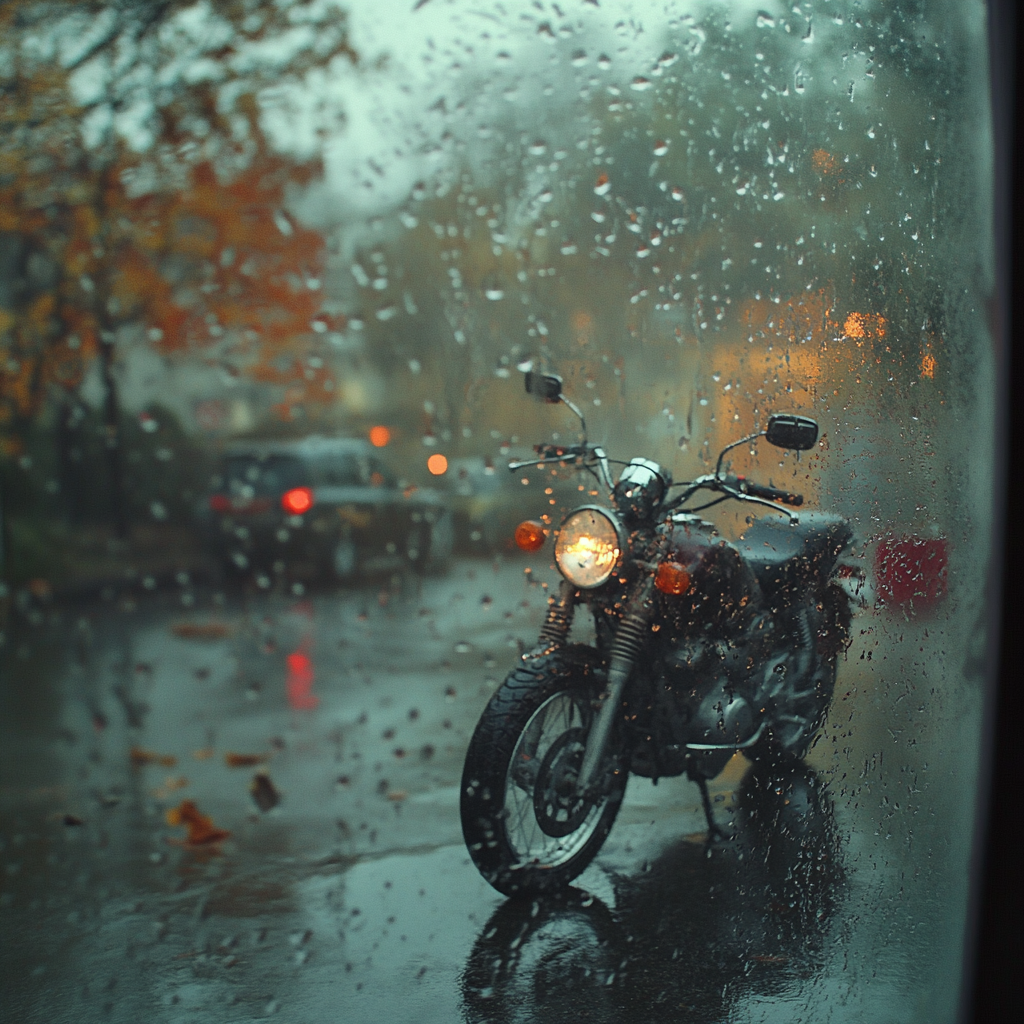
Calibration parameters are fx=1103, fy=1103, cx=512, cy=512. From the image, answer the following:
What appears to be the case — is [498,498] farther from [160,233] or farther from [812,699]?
[160,233]

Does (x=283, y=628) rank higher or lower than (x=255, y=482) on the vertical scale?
lower

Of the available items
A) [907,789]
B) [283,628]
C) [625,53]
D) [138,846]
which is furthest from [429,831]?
[283,628]

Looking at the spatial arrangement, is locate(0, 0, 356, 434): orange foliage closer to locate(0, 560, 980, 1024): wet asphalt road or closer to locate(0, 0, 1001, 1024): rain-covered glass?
locate(0, 0, 1001, 1024): rain-covered glass

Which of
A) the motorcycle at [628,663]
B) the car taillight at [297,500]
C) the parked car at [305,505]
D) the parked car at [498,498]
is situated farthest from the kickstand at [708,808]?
the car taillight at [297,500]

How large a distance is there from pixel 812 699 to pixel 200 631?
7.05 m

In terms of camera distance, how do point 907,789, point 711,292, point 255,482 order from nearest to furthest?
point 907,789
point 711,292
point 255,482

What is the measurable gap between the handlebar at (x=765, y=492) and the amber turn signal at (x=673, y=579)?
31 centimetres

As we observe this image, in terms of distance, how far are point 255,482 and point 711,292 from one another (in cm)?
347

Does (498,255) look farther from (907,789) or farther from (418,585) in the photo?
(907,789)

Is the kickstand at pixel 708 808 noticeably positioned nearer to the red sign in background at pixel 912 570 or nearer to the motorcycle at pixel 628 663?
the motorcycle at pixel 628 663

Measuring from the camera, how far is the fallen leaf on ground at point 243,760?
5559mm

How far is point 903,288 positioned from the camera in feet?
10.5

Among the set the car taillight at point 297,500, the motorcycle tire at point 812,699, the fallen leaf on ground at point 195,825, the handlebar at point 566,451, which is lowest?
the fallen leaf on ground at point 195,825

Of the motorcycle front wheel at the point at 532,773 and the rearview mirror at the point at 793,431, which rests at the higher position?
the rearview mirror at the point at 793,431
